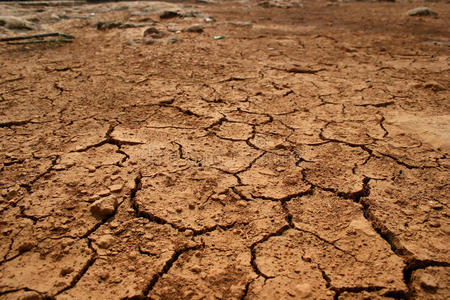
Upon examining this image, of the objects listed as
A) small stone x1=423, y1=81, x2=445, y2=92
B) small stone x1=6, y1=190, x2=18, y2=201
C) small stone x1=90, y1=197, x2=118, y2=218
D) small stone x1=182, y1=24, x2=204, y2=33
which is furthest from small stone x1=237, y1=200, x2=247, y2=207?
small stone x1=182, y1=24, x2=204, y2=33

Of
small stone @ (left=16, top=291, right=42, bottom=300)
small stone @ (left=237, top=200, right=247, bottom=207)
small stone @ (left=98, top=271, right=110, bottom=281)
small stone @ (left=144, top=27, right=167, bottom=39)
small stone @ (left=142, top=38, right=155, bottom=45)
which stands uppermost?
small stone @ (left=144, top=27, right=167, bottom=39)

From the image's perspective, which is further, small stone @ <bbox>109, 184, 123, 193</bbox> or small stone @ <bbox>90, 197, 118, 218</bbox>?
small stone @ <bbox>109, 184, 123, 193</bbox>

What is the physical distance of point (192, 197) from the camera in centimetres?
169

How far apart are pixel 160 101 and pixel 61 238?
1509 millimetres

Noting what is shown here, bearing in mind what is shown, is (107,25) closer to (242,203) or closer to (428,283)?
(242,203)

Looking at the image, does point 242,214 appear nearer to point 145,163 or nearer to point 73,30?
point 145,163

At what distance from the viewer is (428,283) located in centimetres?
121

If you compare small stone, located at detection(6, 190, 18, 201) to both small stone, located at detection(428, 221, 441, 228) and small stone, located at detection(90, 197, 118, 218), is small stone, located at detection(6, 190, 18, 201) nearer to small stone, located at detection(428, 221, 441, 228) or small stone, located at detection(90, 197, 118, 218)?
small stone, located at detection(90, 197, 118, 218)

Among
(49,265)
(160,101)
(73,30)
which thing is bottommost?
(49,265)

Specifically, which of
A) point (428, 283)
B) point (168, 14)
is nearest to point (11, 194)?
point (428, 283)

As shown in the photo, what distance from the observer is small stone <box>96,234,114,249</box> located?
1.41m

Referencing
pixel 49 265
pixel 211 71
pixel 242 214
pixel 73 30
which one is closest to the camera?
pixel 49 265

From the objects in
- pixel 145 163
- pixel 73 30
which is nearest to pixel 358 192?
pixel 145 163

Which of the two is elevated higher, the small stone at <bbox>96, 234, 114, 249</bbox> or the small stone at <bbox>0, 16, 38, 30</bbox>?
the small stone at <bbox>0, 16, 38, 30</bbox>
